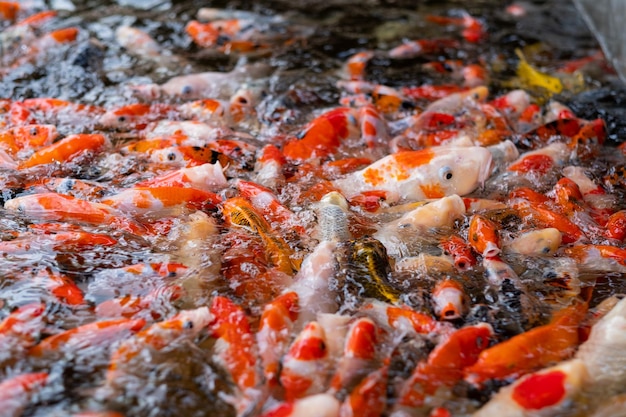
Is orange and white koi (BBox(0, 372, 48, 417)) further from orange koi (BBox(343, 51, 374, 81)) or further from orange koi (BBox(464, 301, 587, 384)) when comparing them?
orange koi (BBox(343, 51, 374, 81))

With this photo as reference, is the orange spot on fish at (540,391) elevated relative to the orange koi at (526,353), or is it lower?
elevated

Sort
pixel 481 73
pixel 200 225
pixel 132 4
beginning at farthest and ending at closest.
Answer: pixel 132 4 → pixel 481 73 → pixel 200 225

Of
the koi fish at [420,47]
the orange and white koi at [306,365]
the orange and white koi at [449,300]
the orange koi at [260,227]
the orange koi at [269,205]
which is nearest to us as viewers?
the orange and white koi at [306,365]

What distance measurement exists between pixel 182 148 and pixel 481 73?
312 cm

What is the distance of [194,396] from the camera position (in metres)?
2.82

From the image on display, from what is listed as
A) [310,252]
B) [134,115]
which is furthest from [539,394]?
[134,115]

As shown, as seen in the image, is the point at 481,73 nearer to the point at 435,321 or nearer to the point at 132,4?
the point at 435,321

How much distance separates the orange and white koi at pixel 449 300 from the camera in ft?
10.7

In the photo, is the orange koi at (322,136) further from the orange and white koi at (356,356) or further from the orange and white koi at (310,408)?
the orange and white koi at (310,408)

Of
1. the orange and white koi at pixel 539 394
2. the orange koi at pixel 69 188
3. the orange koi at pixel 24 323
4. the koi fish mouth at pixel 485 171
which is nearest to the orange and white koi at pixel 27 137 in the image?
the orange koi at pixel 69 188

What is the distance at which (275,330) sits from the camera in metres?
3.10

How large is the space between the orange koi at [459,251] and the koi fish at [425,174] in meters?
0.58

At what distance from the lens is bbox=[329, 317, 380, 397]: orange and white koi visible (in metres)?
2.83

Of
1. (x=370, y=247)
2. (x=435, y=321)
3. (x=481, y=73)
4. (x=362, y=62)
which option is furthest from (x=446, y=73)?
(x=435, y=321)
